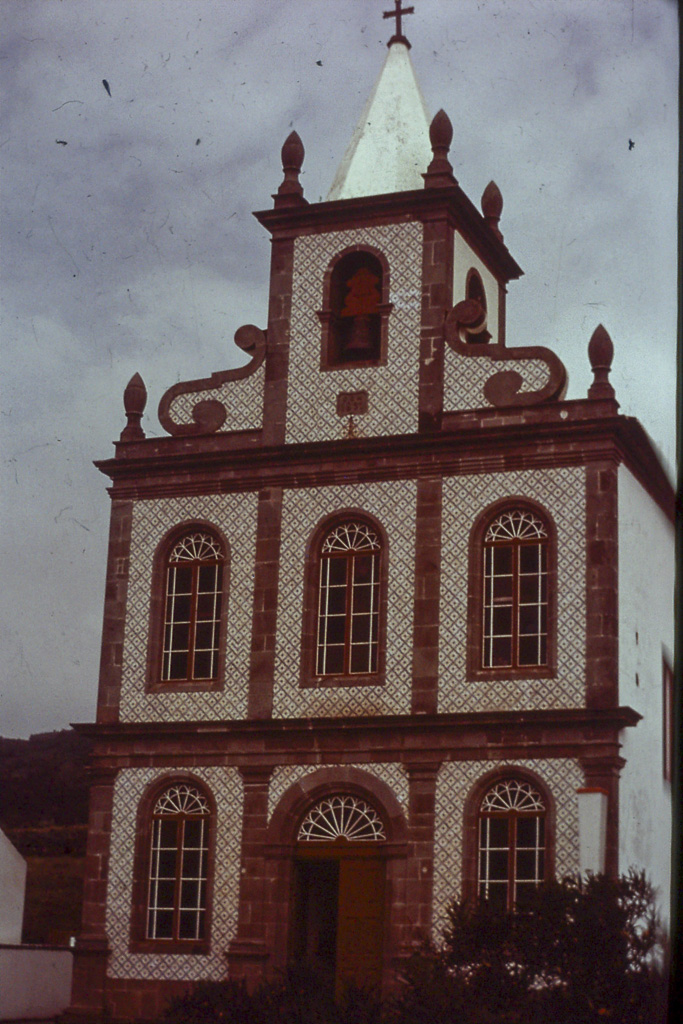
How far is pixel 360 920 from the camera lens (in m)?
23.0

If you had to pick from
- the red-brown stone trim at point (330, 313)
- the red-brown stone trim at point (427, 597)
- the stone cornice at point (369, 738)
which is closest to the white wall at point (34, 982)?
the stone cornice at point (369, 738)

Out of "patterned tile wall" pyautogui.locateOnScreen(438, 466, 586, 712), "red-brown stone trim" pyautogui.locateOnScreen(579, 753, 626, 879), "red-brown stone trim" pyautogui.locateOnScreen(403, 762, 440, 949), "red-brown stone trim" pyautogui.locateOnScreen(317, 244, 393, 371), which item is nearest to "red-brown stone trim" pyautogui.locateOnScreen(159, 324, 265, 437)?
"red-brown stone trim" pyautogui.locateOnScreen(317, 244, 393, 371)

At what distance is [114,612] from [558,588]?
6786 millimetres

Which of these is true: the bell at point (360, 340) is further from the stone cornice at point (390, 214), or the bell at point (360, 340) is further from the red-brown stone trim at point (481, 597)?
the red-brown stone trim at point (481, 597)

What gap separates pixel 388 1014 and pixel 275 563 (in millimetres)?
7972

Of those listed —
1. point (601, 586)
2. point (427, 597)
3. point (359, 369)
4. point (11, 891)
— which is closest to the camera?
point (601, 586)

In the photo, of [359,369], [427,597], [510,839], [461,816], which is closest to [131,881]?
[461,816]

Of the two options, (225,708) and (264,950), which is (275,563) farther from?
(264,950)

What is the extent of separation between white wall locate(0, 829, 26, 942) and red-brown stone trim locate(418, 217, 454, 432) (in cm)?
910

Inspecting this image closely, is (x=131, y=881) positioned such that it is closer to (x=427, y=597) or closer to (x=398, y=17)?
(x=427, y=597)

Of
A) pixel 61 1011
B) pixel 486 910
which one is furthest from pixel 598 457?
pixel 61 1011

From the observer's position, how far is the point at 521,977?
18203mm

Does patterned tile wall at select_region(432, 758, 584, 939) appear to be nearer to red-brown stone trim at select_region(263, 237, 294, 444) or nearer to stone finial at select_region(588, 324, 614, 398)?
stone finial at select_region(588, 324, 614, 398)

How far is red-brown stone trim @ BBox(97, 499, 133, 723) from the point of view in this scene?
2522 cm
